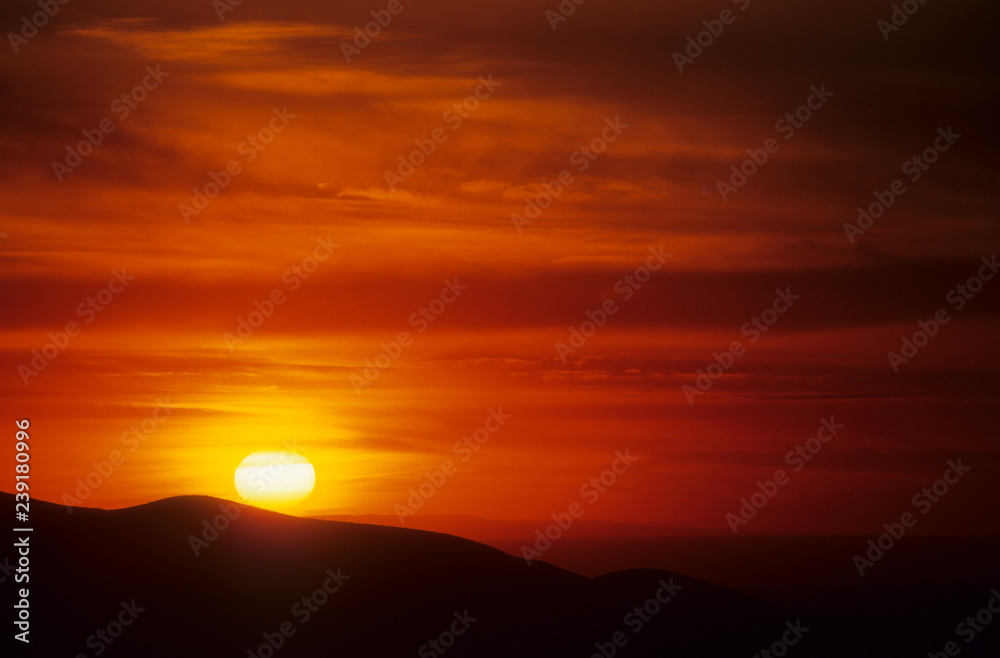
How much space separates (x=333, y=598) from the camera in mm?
44844

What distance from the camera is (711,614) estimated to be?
1996 inches

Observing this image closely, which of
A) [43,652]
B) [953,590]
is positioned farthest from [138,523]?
[953,590]

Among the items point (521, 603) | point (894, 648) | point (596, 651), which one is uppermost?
point (521, 603)

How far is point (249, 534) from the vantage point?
162 feet

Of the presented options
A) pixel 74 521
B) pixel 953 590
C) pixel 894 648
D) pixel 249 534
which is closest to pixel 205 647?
pixel 74 521

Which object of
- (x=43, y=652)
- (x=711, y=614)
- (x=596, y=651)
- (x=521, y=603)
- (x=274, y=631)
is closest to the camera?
(x=43, y=652)

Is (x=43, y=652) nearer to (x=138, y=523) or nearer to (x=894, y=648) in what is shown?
(x=138, y=523)

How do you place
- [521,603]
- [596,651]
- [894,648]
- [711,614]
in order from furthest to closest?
1. [894,648]
2. [711,614]
3. [521,603]
4. [596,651]

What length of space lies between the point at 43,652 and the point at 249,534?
59.6 feet

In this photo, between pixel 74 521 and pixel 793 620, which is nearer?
pixel 74 521

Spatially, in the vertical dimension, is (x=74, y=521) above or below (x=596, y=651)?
above

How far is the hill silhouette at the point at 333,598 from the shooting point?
1438 inches

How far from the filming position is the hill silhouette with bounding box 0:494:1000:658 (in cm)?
3653

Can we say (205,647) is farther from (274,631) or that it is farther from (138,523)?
(138,523)
